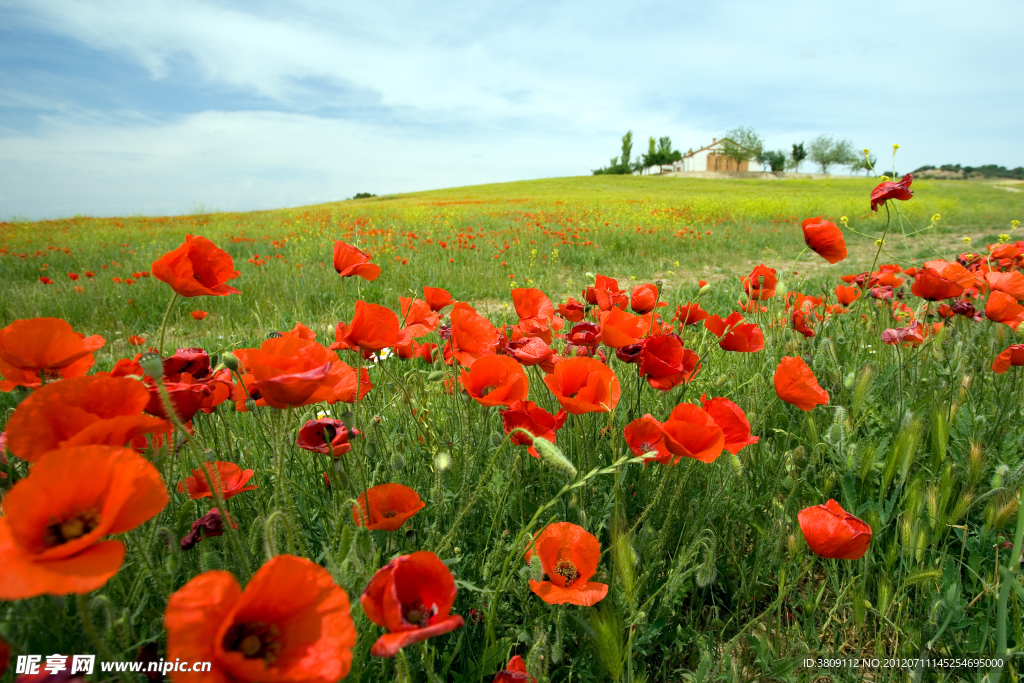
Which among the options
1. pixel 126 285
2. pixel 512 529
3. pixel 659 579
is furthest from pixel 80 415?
pixel 126 285

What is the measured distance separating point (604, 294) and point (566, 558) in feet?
3.16

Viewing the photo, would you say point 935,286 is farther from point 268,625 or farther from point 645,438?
point 268,625

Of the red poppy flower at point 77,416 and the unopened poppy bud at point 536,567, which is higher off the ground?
the red poppy flower at point 77,416

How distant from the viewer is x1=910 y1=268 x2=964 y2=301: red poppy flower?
6.17 feet

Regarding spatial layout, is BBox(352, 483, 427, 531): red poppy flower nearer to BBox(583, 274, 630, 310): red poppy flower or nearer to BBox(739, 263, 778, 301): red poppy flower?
BBox(583, 274, 630, 310): red poppy flower

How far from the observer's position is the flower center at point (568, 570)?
1.05 metres

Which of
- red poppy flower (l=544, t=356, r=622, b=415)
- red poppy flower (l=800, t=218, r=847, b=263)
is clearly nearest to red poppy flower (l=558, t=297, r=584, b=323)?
red poppy flower (l=544, t=356, r=622, b=415)

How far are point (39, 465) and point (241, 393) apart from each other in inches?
34.2

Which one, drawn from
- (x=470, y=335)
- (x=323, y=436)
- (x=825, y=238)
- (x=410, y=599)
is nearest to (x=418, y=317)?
(x=470, y=335)

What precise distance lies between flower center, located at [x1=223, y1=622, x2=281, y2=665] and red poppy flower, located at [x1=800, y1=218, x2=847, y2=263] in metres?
2.01

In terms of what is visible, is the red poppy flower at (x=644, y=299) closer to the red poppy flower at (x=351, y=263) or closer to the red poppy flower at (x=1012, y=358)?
the red poppy flower at (x=351, y=263)

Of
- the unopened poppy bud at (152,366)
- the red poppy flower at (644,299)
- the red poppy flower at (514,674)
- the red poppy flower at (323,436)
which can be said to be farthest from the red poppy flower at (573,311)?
the unopened poppy bud at (152,366)

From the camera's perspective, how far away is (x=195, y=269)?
3.91 feet

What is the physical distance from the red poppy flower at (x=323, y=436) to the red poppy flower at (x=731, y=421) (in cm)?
81
